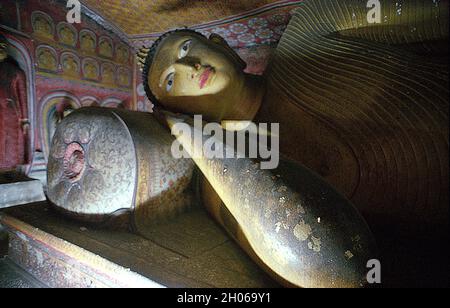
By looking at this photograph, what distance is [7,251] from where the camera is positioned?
1907mm

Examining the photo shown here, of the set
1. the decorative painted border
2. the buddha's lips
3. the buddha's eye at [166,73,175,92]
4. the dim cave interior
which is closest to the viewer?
the dim cave interior

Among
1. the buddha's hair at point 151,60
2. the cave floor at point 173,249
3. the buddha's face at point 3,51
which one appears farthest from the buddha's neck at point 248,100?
the buddha's face at point 3,51

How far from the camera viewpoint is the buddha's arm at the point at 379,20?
1.35m

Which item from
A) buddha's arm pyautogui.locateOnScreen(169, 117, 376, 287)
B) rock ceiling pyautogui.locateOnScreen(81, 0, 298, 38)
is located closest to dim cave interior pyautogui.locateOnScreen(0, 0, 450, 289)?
buddha's arm pyautogui.locateOnScreen(169, 117, 376, 287)

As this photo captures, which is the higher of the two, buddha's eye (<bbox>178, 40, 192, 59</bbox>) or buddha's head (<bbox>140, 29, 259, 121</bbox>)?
buddha's eye (<bbox>178, 40, 192, 59</bbox>)

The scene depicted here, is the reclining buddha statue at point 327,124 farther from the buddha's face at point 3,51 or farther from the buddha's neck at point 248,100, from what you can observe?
the buddha's face at point 3,51

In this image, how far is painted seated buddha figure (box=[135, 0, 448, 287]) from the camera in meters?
1.09

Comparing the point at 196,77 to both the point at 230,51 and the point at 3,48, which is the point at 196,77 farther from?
the point at 3,48

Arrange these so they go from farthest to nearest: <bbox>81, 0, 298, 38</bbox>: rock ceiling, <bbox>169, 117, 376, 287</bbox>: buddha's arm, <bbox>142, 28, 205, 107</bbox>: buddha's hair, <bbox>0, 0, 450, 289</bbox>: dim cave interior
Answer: <bbox>81, 0, 298, 38</bbox>: rock ceiling, <bbox>142, 28, 205, 107</bbox>: buddha's hair, <bbox>0, 0, 450, 289</bbox>: dim cave interior, <bbox>169, 117, 376, 287</bbox>: buddha's arm

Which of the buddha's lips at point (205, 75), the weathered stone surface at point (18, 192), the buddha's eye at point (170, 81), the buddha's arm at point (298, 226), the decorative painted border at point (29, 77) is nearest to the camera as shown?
the buddha's arm at point (298, 226)

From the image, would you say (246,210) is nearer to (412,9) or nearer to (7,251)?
(412,9)

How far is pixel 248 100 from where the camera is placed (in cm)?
193

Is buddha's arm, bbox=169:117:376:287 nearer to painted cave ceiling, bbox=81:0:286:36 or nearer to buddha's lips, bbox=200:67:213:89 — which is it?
buddha's lips, bbox=200:67:213:89
